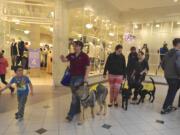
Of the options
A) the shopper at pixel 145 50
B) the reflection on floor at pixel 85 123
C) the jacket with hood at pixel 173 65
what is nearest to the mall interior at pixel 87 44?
the reflection on floor at pixel 85 123

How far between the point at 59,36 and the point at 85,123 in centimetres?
408

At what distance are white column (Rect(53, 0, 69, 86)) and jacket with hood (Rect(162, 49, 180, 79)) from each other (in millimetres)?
3927

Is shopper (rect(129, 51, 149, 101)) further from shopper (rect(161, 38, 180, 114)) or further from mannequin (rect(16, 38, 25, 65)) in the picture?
mannequin (rect(16, 38, 25, 65))

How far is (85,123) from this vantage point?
3.47m

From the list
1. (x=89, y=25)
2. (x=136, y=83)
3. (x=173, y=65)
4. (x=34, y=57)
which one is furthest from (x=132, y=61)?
(x=34, y=57)

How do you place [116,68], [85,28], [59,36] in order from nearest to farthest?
[116,68] < [59,36] < [85,28]

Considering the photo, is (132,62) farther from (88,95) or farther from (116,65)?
(88,95)

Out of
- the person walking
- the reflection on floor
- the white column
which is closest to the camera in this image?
the reflection on floor

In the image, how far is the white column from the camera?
22.0 ft

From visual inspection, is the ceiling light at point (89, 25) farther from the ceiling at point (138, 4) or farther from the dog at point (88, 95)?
the dog at point (88, 95)

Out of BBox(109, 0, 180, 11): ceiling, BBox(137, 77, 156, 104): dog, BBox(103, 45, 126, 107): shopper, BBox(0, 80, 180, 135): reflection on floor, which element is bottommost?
BBox(0, 80, 180, 135): reflection on floor

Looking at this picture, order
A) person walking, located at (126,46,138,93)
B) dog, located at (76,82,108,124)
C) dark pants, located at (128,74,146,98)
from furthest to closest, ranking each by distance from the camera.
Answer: person walking, located at (126,46,138,93), dark pants, located at (128,74,146,98), dog, located at (76,82,108,124)

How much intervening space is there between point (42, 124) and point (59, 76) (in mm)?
3612

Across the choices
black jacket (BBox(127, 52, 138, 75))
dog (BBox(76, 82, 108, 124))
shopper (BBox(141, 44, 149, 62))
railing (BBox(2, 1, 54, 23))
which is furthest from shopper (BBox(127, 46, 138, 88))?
shopper (BBox(141, 44, 149, 62))
